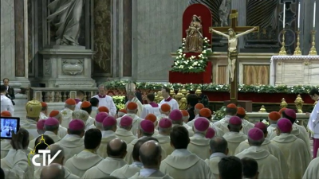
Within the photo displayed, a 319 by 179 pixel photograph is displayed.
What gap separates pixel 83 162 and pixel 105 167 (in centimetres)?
46

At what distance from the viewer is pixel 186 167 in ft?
17.4

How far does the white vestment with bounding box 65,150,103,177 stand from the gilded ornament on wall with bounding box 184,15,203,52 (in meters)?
13.3

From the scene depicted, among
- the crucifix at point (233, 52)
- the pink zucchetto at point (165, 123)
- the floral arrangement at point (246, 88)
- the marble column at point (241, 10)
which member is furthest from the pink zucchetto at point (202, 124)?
the marble column at point (241, 10)

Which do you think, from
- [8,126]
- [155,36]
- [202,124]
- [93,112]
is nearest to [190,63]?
[155,36]

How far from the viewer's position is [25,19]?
59.8 feet

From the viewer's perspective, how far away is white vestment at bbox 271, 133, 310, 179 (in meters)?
7.44

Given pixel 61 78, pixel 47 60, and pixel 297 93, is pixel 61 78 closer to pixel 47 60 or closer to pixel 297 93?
pixel 47 60

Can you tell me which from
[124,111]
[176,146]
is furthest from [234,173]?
[124,111]

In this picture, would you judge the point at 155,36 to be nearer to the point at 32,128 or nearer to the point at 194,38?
the point at 194,38

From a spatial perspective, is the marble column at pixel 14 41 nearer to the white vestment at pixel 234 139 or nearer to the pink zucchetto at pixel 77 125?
the white vestment at pixel 234 139

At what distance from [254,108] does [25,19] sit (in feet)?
25.8

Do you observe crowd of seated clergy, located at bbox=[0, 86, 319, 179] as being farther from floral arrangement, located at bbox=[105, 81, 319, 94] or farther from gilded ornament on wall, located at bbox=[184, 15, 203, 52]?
gilded ornament on wall, located at bbox=[184, 15, 203, 52]

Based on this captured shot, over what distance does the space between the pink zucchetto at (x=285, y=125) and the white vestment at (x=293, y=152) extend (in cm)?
9

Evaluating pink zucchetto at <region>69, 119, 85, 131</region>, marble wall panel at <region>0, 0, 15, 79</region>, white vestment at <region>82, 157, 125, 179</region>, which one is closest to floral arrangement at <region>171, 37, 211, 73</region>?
marble wall panel at <region>0, 0, 15, 79</region>
